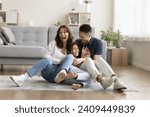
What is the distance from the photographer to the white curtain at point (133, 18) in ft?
20.8

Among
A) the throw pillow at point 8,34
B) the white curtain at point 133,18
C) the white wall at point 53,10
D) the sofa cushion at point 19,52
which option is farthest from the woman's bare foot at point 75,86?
the white wall at point 53,10

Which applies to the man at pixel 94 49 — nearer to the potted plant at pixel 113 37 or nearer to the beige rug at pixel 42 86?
the beige rug at pixel 42 86

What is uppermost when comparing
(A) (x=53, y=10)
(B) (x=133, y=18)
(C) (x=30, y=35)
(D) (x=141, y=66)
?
(A) (x=53, y=10)

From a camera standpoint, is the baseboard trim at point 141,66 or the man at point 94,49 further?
the baseboard trim at point 141,66

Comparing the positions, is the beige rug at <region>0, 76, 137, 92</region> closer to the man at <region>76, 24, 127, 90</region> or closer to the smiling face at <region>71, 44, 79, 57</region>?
the man at <region>76, 24, 127, 90</region>

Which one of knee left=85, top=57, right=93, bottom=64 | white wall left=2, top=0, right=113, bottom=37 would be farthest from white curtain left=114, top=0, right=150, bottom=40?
knee left=85, top=57, right=93, bottom=64

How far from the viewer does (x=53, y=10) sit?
870 centimetres

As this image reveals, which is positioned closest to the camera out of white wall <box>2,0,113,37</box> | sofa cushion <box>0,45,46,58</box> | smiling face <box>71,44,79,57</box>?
smiling face <box>71,44,79,57</box>

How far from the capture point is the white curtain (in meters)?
6.33

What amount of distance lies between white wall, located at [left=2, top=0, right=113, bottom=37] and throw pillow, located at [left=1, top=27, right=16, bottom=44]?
2380 millimetres

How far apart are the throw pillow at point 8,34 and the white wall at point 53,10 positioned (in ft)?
7.81

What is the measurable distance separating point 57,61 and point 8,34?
239cm

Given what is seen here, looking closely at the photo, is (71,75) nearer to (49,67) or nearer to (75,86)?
(75,86)

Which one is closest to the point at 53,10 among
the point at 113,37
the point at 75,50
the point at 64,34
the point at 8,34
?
the point at 113,37
